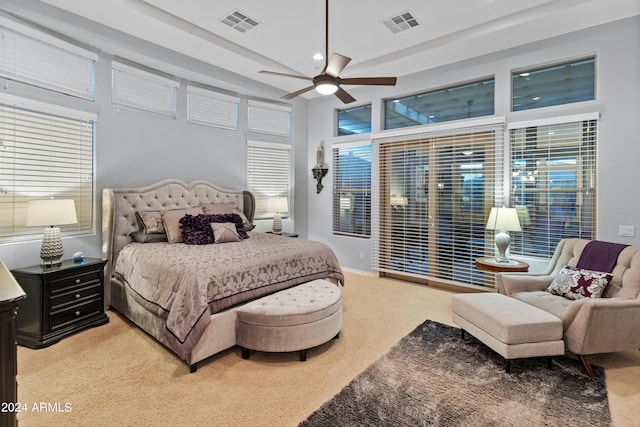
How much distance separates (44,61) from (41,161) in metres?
1.05

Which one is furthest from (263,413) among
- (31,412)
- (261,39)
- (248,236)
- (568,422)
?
(261,39)

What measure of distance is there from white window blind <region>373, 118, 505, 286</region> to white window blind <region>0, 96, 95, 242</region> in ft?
13.6

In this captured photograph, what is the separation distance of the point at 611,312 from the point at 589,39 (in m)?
3.12

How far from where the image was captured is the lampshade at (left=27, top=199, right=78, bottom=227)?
9.94 feet

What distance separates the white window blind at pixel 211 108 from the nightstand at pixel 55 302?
2.65 m

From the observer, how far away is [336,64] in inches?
114

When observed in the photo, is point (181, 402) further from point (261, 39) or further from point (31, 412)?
point (261, 39)

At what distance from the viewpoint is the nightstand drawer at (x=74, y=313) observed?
3055mm

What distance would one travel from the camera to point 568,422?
2.01 m

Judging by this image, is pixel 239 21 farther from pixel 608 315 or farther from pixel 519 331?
pixel 608 315

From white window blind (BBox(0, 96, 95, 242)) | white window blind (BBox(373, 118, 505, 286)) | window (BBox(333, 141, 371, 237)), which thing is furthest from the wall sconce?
white window blind (BBox(0, 96, 95, 242))

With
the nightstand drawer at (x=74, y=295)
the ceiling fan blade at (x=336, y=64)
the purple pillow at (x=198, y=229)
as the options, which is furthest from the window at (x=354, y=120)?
the nightstand drawer at (x=74, y=295)

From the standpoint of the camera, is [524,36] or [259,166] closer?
[524,36]

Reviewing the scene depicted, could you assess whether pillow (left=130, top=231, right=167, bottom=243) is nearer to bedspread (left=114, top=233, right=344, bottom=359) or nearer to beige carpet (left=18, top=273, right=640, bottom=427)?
bedspread (left=114, top=233, right=344, bottom=359)
